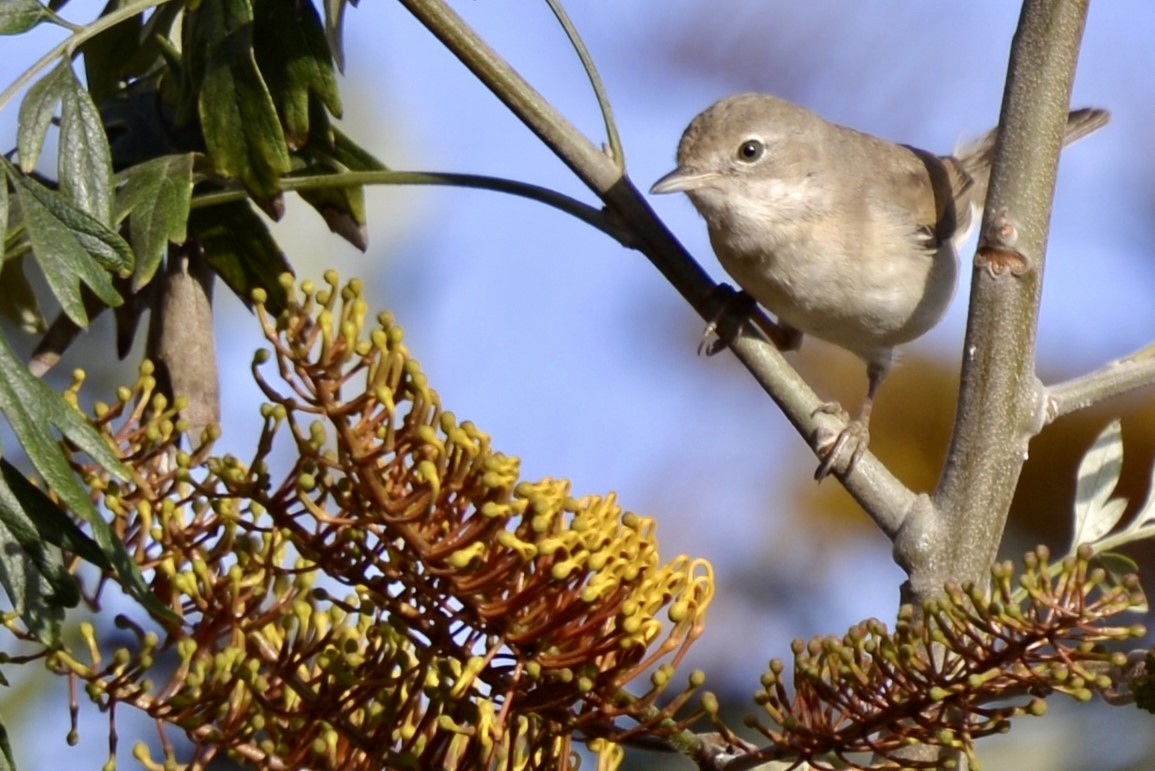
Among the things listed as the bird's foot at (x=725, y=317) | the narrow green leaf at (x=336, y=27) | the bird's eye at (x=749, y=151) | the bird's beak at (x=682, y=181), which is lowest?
the narrow green leaf at (x=336, y=27)

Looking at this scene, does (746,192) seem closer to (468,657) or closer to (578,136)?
A: (578,136)

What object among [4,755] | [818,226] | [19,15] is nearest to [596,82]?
[19,15]

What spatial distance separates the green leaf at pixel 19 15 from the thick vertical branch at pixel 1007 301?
1.13m

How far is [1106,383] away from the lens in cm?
206

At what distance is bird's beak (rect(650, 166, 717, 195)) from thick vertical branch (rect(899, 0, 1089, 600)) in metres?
1.61

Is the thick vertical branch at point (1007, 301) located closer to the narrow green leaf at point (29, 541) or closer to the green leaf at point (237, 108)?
the green leaf at point (237, 108)

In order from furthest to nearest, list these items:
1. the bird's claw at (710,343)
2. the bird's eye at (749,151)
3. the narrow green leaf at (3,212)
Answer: the bird's eye at (749,151) < the bird's claw at (710,343) < the narrow green leaf at (3,212)

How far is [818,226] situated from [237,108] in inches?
77.8

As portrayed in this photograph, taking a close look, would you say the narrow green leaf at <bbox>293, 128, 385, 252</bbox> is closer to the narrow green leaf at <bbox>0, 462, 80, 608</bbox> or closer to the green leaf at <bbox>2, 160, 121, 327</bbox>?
the green leaf at <bbox>2, 160, 121, 327</bbox>

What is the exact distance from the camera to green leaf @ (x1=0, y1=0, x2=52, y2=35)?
1.55 metres

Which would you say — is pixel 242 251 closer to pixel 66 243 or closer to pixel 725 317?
pixel 66 243

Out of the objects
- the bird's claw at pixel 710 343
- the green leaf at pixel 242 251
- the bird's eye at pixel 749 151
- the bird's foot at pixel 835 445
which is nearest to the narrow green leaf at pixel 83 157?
the green leaf at pixel 242 251

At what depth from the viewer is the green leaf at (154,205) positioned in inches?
65.1

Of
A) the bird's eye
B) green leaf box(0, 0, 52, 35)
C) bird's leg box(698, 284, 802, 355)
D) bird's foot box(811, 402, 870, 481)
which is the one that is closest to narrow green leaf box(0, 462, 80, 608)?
green leaf box(0, 0, 52, 35)
